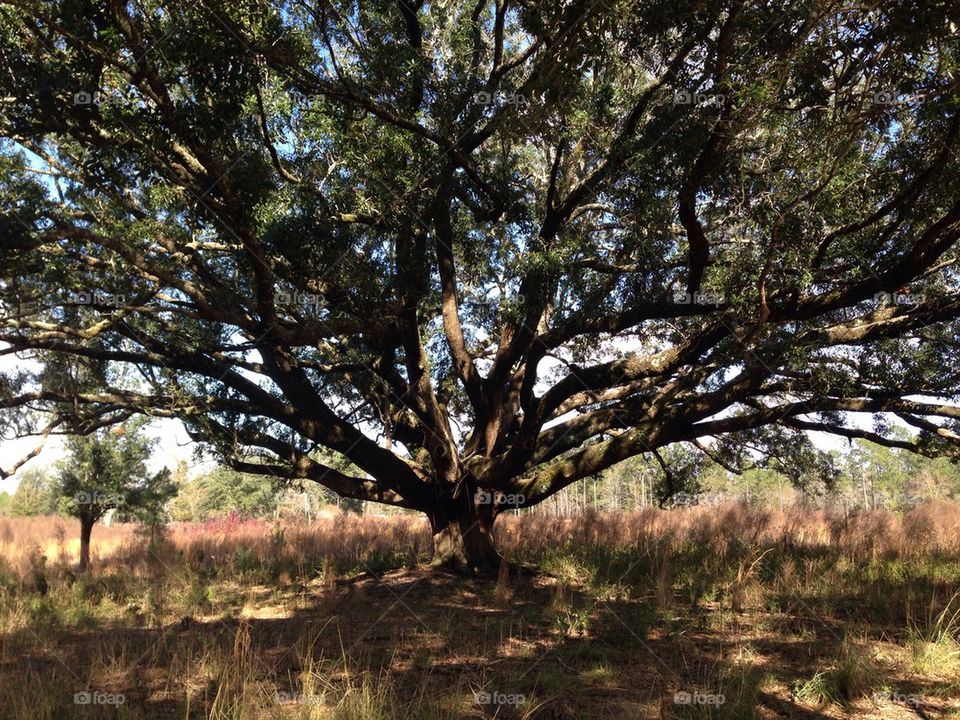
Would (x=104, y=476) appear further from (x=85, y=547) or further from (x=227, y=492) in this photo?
(x=227, y=492)

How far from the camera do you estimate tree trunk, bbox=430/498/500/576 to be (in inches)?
397

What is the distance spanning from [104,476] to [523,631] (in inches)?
486

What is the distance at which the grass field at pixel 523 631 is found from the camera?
14.7ft

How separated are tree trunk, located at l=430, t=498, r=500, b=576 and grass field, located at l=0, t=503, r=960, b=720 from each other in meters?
0.52

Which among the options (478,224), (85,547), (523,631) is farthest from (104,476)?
(523,631)

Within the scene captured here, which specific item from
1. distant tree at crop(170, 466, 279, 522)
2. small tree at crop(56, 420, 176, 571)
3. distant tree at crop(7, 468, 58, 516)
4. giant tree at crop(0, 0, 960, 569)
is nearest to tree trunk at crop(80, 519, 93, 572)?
small tree at crop(56, 420, 176, 571)

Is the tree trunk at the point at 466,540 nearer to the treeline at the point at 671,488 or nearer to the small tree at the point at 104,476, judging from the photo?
the treeline at the point at 671,488

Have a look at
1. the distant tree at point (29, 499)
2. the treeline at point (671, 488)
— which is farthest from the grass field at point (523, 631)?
the distant tree at point (29, 499)

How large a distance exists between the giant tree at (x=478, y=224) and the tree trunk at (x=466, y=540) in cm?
5

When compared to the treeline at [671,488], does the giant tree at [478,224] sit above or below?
above

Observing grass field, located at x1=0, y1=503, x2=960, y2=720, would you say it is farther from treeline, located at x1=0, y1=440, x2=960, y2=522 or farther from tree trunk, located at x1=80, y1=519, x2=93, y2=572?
treeline, located at x1=0, y1=440, x2=960, y2=522

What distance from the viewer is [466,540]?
33.3 ft

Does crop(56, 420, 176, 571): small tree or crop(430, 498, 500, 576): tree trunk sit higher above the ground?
crop(56, 420, 176, 571): small tree

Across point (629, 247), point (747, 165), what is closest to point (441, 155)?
point (629, 247)
